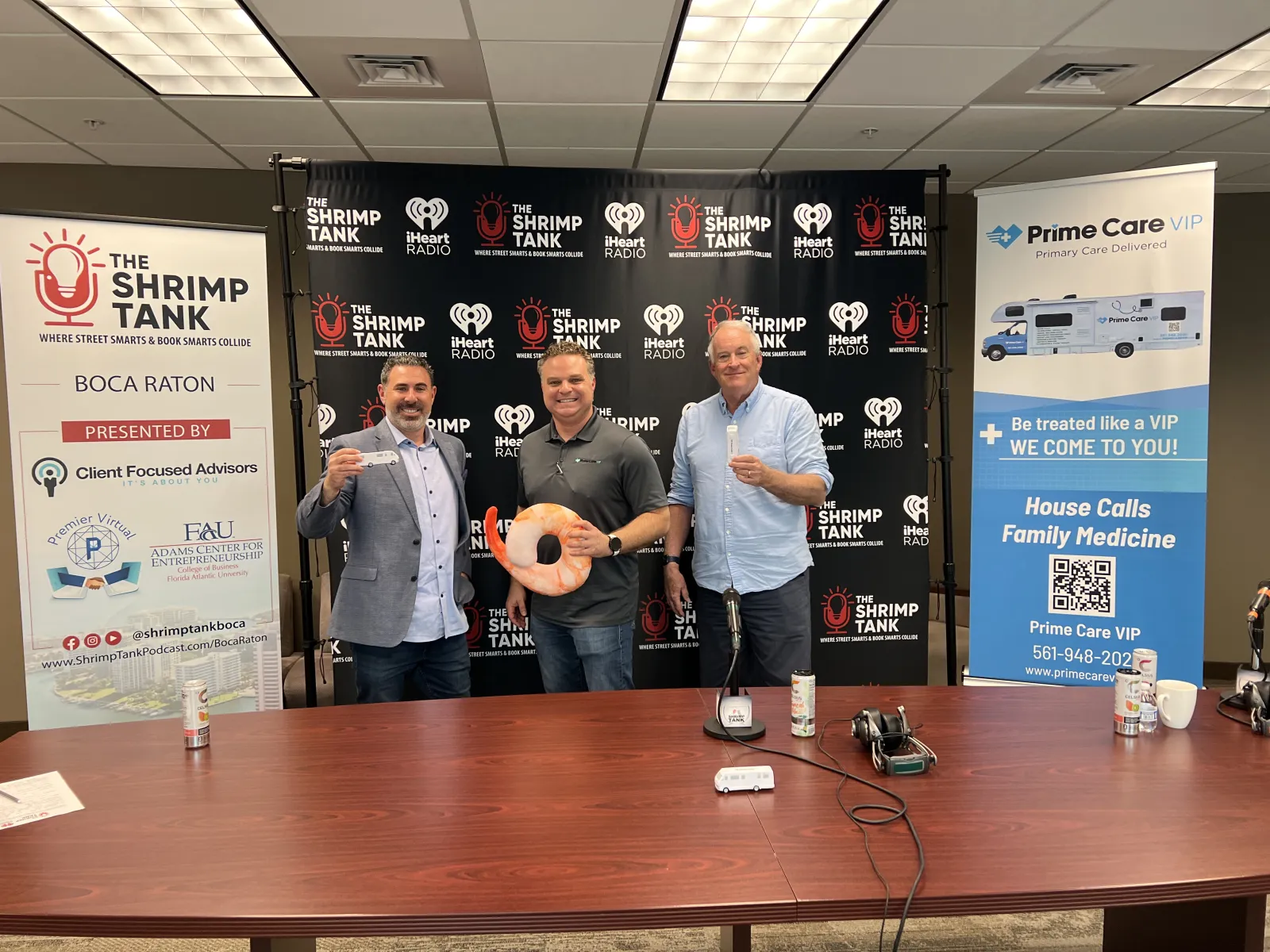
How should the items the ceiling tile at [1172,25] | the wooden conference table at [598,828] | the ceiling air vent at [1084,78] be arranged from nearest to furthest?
1. the wooden conference table at [598,828]
2. the ceiling tile at [1172,25]
3. the ceiling air vent at [1084,78]

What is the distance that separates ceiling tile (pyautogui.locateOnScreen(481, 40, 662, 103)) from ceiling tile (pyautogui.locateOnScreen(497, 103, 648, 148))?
7 centimetres

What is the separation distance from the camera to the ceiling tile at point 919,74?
10.3 feet

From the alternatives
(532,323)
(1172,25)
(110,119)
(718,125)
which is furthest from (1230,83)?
(110,119)

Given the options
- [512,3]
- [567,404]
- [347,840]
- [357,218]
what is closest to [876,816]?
[347,840]

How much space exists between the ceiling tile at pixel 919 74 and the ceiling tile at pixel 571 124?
3.11 feet

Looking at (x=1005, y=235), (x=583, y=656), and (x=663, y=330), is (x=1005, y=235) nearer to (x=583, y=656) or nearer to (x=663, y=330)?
(x=663, y=330)

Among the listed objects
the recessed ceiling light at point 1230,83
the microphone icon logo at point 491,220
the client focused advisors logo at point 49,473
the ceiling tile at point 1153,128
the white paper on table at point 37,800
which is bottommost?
the white paper on table at point 37,800

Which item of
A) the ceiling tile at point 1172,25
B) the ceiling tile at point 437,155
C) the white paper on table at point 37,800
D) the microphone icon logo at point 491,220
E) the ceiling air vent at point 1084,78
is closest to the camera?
the white paper on table at point 37,800

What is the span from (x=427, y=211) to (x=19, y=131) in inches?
89.0

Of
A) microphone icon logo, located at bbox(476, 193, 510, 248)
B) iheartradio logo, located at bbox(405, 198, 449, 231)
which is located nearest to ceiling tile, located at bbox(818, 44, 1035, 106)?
microphone icon logo, located at bbox(476, 193, 510, 248)

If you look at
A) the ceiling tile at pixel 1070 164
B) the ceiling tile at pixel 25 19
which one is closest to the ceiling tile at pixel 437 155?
the ceiling tile at pixel 25 19

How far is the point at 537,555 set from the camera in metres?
2.86

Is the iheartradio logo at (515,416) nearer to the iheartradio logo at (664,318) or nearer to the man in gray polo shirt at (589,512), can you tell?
the man in gray polo shirt at (589,512)

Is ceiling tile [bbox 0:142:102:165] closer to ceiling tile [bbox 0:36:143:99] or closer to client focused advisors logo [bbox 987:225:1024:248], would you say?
ceiling tile [bbox 0:36:143:99]
